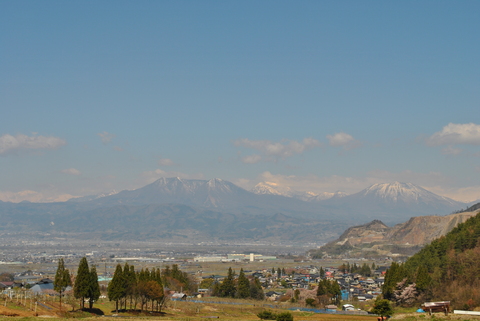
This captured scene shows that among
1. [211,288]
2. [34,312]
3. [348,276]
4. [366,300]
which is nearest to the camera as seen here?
[34,312]

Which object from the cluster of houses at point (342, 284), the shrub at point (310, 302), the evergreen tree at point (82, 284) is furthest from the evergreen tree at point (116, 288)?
the cluster of houses at point (342, 284)

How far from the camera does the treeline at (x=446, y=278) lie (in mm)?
81812

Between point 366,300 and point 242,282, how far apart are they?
2287 centimetres

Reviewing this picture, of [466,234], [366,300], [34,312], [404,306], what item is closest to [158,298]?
[34,312]

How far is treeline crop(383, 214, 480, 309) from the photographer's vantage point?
81812mm

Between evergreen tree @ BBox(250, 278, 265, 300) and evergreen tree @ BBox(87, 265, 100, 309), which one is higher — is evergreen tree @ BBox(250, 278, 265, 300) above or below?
below

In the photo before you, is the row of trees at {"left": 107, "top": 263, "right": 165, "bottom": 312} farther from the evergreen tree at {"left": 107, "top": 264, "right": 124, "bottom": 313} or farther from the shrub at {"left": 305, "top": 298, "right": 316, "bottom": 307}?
the shrub at {"left": 305, "top": 298, "right": 316, "bottom": 307}

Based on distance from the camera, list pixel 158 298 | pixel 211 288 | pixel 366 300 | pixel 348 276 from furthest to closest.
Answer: pixel 348 276, pixel 211 288, pixel 366 300, pixel 158 298

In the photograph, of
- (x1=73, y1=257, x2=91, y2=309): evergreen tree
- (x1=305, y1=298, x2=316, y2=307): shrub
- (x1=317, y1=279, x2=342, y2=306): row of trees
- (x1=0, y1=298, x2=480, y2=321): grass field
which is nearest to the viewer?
(x1=0, y1=298, x2=480, y2=321): grass field

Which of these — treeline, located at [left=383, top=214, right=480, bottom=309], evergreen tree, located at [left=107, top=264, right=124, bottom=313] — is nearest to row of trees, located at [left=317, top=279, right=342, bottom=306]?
treeline, located at [left=383, top=214, right=480, bottom=309]

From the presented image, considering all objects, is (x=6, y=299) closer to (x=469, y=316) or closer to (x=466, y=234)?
(x=469, y=316)

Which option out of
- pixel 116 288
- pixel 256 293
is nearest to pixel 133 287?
pixel 116 288

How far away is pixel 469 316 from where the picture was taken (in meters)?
48.9

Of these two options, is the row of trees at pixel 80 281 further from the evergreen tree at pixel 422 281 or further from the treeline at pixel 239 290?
the evergreen tree at pixel 422 281
